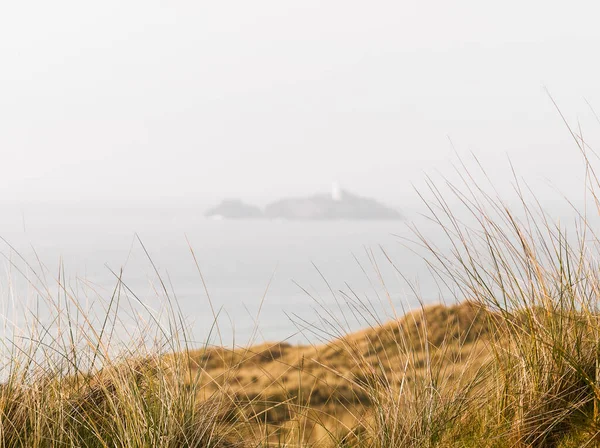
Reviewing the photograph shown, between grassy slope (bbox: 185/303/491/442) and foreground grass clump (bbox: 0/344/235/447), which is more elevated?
foreground grass clump (bbox: 0/344/235/447)

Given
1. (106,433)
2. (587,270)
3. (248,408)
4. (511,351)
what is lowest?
(248,408)

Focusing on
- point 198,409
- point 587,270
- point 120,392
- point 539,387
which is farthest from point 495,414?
point 120,392

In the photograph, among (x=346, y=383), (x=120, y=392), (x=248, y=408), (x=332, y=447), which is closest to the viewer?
(x=120, y=392)

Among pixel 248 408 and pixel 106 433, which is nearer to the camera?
pixel 106 433

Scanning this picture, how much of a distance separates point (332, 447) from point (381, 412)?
1.36 feet

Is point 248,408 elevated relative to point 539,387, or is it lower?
lower

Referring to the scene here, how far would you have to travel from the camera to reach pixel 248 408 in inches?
122

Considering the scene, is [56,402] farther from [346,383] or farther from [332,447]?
[346,383]

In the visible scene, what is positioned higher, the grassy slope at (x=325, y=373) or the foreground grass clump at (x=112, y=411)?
the foreground grass clump at (x=112, y=411)

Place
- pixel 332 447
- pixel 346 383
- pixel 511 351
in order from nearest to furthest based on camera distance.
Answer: pixel 511 351
pixel 332 447
pixel 346 383

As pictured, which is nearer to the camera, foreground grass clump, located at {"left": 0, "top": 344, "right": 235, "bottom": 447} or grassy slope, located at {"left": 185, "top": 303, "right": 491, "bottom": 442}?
foreground grass clump, located at {"left": 0, "top": 344, "right": 235, "bottom": 447}

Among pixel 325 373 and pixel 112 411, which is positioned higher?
pixel 112 411

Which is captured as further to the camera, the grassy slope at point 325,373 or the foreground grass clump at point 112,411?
the grassy slope at point 325,373

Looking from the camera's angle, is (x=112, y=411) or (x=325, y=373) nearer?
(x=112, y=411)
